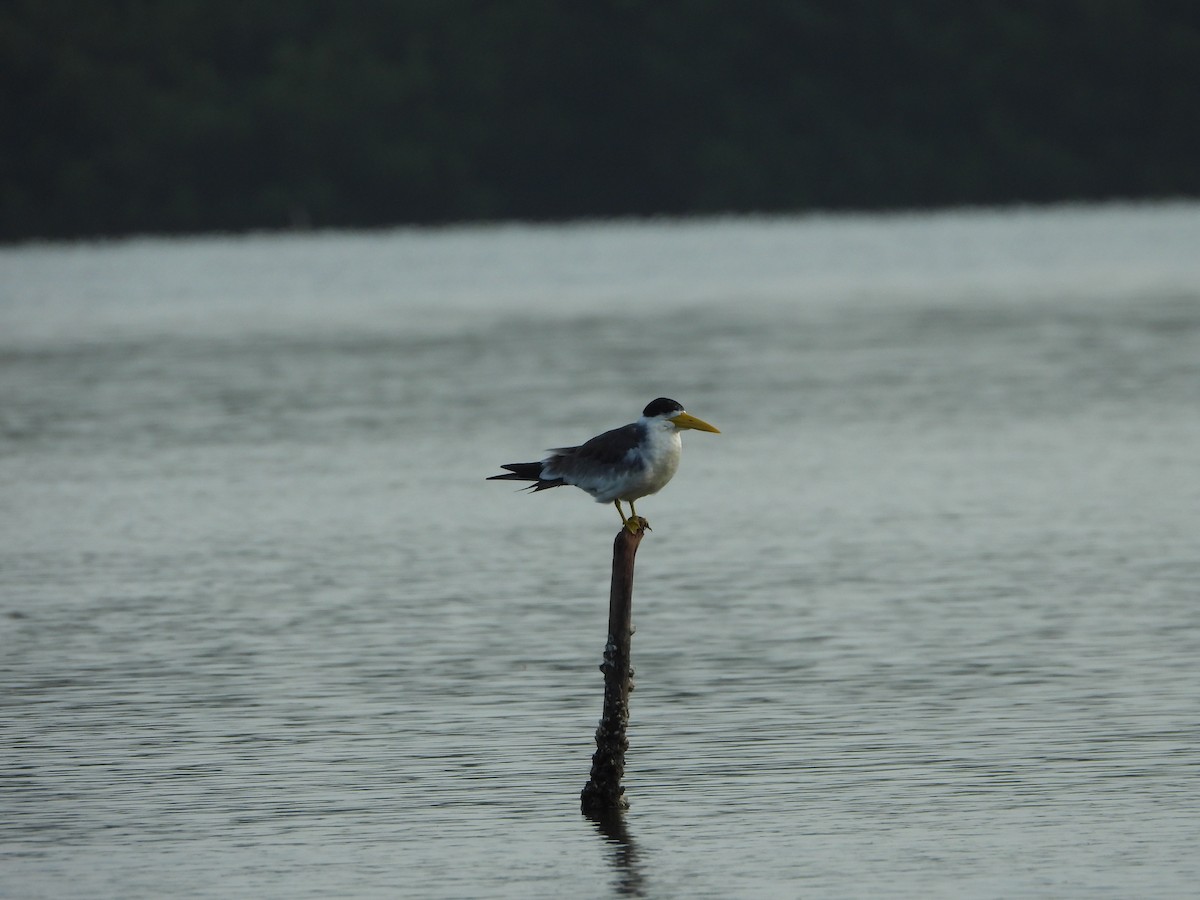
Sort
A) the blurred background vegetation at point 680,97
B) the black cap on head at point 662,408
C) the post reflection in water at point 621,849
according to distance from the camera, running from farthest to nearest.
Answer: the blurred background vegetation at point 680,97, the black cap on head at point 662,408, the post reflection in water at point 621,849

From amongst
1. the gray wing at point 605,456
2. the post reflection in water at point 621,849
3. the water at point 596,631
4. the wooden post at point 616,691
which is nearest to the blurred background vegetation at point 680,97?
the water at point 596,631

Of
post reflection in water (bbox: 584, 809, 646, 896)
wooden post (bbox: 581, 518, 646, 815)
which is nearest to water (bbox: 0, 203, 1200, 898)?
post reflection in water (bbox: 584, 809, 646, 896)

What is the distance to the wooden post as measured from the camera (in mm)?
→ 14547

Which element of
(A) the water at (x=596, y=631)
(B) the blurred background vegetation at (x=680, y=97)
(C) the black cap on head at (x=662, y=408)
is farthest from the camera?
(B) the blurred background vegetation at (x=680, y=97)

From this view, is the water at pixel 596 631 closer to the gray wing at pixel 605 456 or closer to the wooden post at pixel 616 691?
the wooden post at pixel 616 691

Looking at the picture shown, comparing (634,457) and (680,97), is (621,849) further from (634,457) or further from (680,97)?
(680,97)

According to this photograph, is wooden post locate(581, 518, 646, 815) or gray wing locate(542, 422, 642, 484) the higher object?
gray wing locate(542, 422, 642, 484)

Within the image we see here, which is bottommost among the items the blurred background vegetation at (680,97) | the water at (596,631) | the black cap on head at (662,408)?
the water at (596,631)

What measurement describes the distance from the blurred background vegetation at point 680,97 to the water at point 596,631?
8738 cm

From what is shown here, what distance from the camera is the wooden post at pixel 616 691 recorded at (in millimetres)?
14547

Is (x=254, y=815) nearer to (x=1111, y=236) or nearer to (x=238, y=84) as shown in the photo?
(x=1111, y=236)

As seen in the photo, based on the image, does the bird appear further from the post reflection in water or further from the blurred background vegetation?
the blurred background vegetation

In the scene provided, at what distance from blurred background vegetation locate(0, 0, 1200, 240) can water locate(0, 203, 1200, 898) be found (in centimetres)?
8738

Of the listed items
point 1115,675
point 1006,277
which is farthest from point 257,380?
point 1006,277
